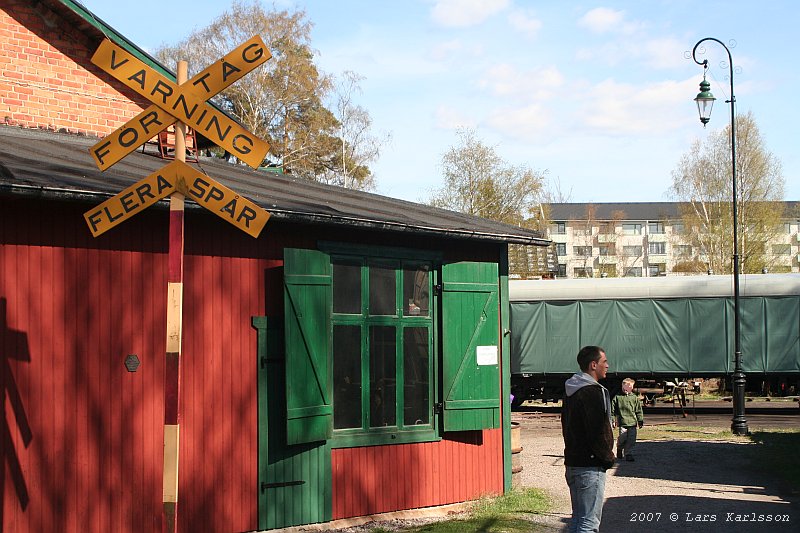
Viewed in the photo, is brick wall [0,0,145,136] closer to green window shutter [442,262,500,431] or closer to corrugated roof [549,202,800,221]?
green window shutter [442,262,500,431]

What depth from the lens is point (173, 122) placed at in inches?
234

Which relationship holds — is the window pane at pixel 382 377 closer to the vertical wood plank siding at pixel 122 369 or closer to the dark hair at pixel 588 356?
the vertical wood plank siding at pixel 122 369

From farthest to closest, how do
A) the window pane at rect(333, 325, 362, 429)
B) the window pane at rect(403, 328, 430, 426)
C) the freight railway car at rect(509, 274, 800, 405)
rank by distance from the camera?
the freight railway car at rect(509, 274, 800, 405)
the window pane at rect(403, 328, 430, 426)
the window pane at rect(333, 325, 362, 429)

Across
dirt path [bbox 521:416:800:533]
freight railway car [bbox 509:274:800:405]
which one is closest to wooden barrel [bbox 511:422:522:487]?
dirt path [bbox 521:416:800:533]

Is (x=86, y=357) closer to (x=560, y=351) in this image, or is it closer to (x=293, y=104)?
(x=560, y=351)

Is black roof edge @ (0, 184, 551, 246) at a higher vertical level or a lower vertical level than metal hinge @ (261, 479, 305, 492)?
higher

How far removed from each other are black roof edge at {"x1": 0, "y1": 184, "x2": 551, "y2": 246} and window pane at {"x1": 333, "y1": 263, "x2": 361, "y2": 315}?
0.63m

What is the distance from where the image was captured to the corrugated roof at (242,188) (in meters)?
7.63

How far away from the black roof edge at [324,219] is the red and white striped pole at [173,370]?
6.42 feet

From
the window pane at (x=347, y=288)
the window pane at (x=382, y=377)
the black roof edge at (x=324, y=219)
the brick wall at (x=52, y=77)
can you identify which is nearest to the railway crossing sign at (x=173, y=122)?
the black roof edge at (x=324, y=219)

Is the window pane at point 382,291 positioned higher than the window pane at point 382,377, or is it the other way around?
the window pane at point 382,291

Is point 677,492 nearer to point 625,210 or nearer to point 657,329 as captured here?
point 657,329

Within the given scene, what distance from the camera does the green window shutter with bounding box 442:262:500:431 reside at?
1076cm

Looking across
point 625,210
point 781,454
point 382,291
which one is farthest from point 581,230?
point 382,291
